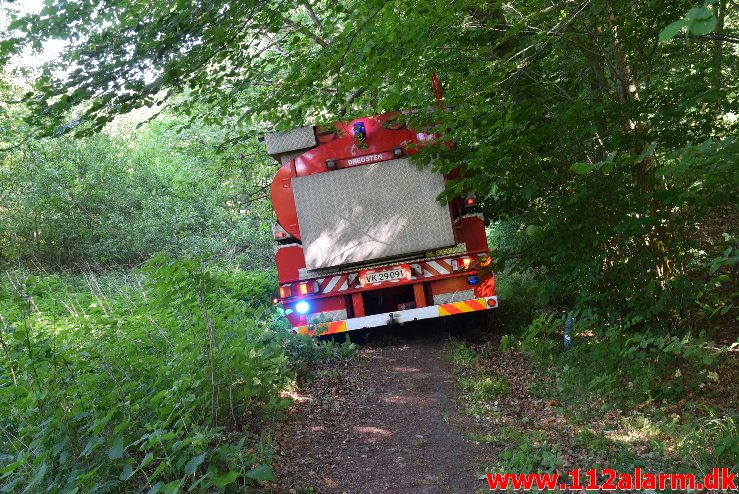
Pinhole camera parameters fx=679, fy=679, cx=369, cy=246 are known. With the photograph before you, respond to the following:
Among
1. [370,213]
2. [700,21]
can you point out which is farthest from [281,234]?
[700,21]

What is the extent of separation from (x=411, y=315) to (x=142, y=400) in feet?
17.1

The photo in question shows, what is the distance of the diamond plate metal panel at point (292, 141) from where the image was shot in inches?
380

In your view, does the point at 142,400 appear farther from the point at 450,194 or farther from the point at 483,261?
the point at 483,261

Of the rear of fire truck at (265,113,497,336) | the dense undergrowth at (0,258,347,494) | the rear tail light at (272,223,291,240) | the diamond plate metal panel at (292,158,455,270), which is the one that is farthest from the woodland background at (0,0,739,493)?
the rear tail light at (272,223,291,240)

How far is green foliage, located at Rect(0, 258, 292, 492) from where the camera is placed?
14.1 feet

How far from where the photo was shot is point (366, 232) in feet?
30.5

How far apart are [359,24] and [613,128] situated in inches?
109

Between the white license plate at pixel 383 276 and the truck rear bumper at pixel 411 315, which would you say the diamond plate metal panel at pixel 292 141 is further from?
the truck rear bumper at pixel 411 315

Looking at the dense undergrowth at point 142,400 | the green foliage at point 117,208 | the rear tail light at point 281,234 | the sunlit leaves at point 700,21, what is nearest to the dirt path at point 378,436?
the dense undergrowth at point 142,400

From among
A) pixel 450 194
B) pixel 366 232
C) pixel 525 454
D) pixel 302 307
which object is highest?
pixel 450 194

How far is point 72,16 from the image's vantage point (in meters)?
5.68

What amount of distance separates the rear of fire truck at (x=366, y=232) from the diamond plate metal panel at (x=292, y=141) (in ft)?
0.05

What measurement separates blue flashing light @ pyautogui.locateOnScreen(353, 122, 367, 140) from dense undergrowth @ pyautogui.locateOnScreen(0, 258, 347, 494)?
3686 millimetres

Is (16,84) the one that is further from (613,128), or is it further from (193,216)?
(613,128)
